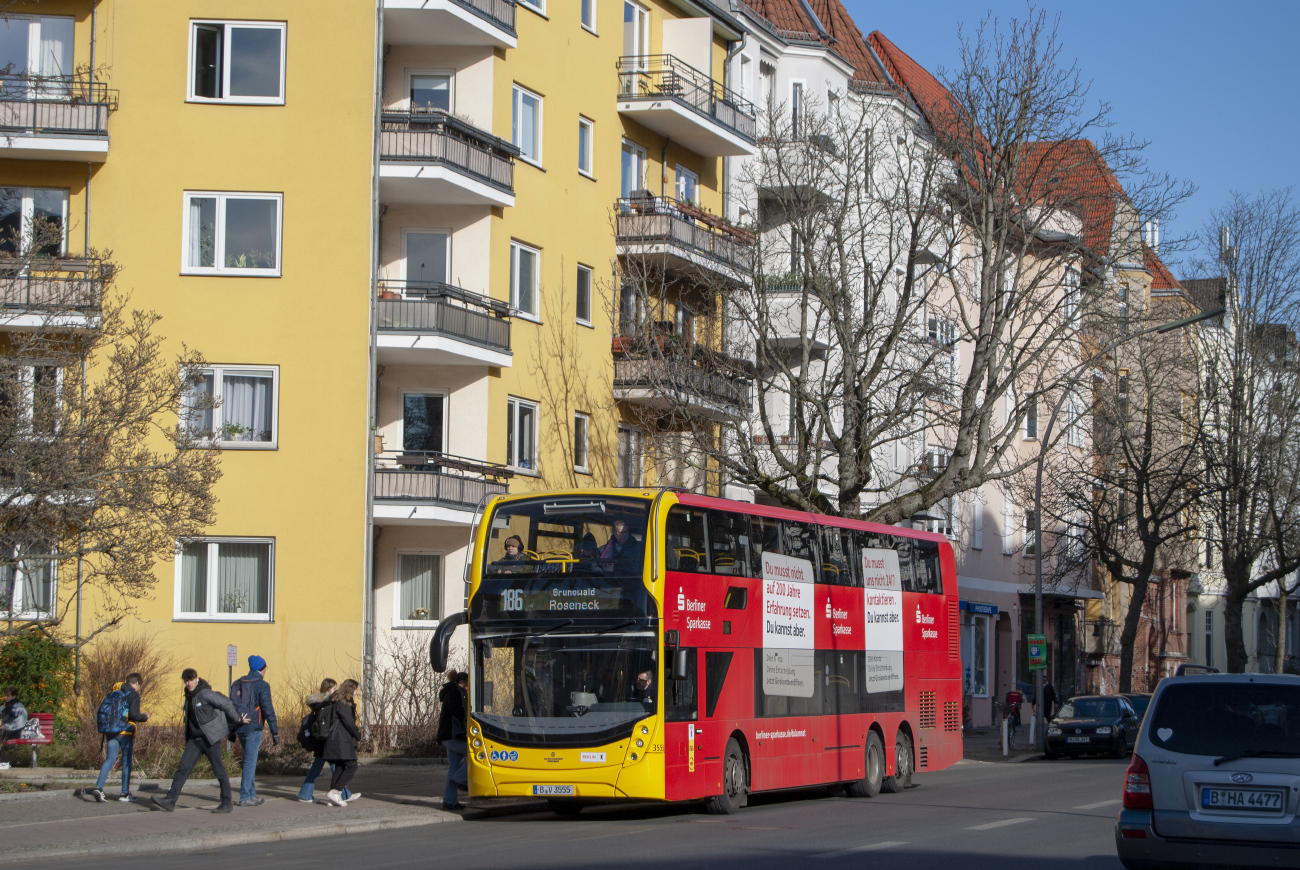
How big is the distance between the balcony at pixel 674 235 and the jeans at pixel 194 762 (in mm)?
18923

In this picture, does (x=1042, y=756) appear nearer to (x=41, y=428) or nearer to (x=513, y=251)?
(x=513, y=251)

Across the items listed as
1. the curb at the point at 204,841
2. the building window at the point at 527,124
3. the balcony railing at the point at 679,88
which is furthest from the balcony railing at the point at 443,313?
the curb at the point at 204,841

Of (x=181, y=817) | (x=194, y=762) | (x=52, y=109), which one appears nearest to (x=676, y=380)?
(x=52, y=109)

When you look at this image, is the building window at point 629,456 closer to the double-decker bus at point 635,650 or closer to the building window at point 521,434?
the building window at point 521,434

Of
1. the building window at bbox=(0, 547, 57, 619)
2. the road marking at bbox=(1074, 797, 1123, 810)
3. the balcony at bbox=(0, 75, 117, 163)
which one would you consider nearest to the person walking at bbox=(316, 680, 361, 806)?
the road marking at bbox=(1074, 797, 1123, 810)

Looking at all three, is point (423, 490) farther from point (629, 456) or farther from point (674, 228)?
point (674, 228)

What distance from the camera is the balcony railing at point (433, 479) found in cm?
2786

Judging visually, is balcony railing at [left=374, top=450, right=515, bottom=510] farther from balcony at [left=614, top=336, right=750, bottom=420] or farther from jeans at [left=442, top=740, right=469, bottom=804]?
jeans at [left=442, top=740, right=469, bottom=804]

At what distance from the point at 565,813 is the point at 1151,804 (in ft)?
33.7

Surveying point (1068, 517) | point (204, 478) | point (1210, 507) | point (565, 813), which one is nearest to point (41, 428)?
point (204, 478)

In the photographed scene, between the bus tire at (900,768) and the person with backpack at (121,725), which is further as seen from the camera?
the bus tire at (900,768)

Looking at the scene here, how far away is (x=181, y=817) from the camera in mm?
16812

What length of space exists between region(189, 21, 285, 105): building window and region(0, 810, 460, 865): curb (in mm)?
16139

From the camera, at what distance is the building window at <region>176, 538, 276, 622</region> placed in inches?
1075
